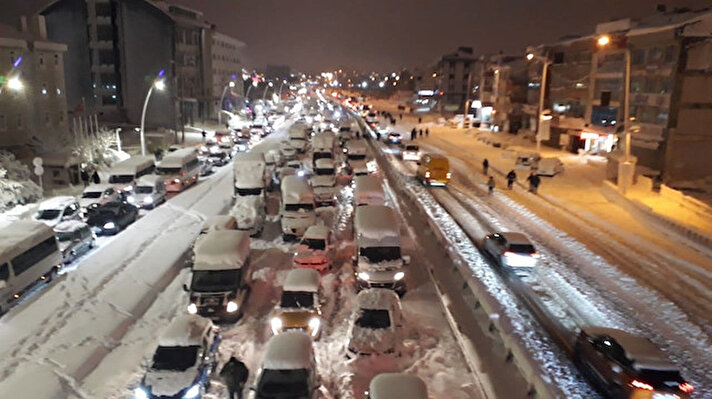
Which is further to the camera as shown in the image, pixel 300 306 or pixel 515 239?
pixel 515 239

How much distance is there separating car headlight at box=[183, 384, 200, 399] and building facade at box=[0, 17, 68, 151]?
34436 millimetres

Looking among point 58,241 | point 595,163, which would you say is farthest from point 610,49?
point 58,241

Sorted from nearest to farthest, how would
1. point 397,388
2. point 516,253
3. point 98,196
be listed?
1. point 397,388
2. point 516,253
3. point 98,196

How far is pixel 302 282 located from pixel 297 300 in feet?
2.18

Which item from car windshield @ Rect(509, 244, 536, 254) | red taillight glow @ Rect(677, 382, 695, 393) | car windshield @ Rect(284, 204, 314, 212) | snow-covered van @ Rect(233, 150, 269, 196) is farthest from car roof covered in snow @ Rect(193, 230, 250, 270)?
red taillight glow @ Rect(677, 382, 695, 393)

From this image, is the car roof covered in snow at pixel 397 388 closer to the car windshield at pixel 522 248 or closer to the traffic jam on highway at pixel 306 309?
the traffic jam on highway at pixel 306 309

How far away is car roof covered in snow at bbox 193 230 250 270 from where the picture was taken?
1758 centimetres

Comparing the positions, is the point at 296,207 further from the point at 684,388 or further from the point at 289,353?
the point at 684,388

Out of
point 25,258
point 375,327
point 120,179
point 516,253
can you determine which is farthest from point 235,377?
point 120,179

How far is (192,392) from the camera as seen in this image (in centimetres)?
1219

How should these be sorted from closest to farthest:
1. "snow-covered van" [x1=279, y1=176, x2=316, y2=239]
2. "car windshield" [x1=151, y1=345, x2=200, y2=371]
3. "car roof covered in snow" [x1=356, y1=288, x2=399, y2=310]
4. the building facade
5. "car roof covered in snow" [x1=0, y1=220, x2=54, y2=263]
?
"car windshield" [x1=151, y1=345, x2=200, y2=371] → "car roof covered in snow" [x1=356, y1=288, x2=399, y2=310] → "car roof covered in snow" [x1=0, y1=220, x2=54, y2=263] → "snow-covered van" [x1=279, y1=176, x2=316, y2=239] → the building facade

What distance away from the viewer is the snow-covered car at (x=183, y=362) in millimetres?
12102

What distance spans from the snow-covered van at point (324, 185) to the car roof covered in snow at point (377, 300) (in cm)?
1499

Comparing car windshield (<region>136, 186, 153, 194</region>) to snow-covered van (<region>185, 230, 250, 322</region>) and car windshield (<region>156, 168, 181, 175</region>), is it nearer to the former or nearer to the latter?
car windshield (<region>156, 168, 181, 175</region>)
